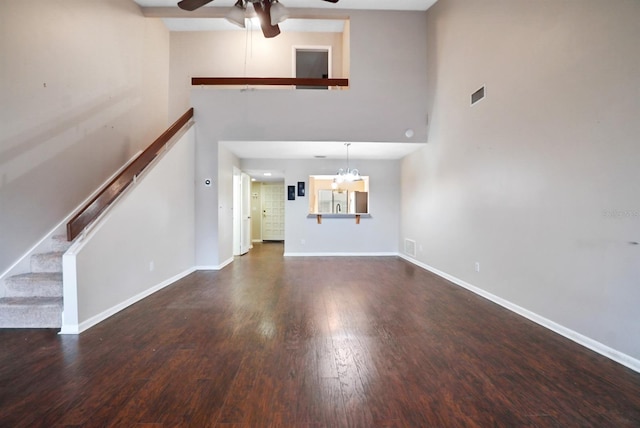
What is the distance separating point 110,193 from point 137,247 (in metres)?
0.75

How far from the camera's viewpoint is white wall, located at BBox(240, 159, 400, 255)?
255 inches

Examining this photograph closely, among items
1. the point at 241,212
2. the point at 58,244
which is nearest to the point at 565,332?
the point at 58,244

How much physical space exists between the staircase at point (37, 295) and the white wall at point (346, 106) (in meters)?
2.11

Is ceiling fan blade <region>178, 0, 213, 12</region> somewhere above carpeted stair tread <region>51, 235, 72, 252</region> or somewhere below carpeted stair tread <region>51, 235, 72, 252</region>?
above

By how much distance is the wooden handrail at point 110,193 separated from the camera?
2490mm

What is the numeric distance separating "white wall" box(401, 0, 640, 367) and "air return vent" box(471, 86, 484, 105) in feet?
0.25

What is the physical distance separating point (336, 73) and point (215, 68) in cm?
273

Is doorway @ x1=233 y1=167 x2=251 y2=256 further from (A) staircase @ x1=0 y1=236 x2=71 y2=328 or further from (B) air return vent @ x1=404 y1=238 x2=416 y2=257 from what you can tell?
(B) air return vent @ x1=404 y1=238 x2=416 y2=257

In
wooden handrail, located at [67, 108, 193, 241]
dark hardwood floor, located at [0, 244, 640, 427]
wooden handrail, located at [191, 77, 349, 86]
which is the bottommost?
dark hardwood floor, located at [0, 244, 640, 427]

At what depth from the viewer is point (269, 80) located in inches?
191

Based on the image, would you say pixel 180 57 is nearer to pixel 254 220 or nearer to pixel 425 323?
pixel 254 220

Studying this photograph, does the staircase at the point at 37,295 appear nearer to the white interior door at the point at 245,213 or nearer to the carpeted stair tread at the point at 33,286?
the carpeted stair tread at the point at 33,286

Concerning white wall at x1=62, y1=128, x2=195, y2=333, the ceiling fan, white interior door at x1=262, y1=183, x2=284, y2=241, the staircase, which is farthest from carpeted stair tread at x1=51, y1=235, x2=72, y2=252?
white interior door at x1=262, y1=183, x2=284, y2=241

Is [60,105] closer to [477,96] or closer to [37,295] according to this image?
[37,295]
